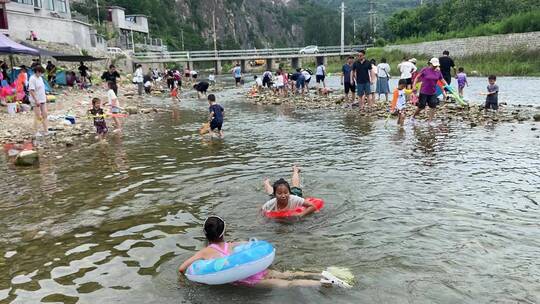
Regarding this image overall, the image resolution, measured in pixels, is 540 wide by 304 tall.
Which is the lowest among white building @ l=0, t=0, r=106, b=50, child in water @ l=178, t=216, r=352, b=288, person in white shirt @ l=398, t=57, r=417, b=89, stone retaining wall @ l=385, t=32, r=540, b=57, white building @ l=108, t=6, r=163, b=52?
child in water @ l=178, t=216, r=352, b=288

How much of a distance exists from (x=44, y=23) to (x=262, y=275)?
48034 mm

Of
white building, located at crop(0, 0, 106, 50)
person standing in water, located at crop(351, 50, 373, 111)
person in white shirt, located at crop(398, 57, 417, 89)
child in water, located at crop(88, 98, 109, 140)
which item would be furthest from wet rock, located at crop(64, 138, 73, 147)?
white building, located at crop(0, 0, 106, 50)

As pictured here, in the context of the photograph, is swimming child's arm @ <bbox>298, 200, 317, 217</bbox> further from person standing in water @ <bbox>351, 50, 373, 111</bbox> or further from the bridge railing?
the bridge railing

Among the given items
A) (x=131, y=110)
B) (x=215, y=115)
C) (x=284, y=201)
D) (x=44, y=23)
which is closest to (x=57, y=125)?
(x=131, y=110)

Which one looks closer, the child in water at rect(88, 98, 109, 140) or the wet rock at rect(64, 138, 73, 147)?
the wet rock at rect(64, 138, 73, 147)

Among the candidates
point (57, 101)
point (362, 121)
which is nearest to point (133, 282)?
point (362, 121)

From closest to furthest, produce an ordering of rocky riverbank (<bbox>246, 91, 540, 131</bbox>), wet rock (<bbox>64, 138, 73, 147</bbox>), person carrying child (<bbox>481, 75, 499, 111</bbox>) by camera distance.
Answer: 1. wet rock (<bbox>64, 138, 73, 147</bbox>)
2. rocky riverbank (<bbox>246, 91, 540, 131</bbox>)
3. person carrying child (<bbox>481, 75, 499, 111</bbox>)

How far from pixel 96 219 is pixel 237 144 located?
6.80 metres

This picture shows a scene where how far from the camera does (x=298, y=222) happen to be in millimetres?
6957

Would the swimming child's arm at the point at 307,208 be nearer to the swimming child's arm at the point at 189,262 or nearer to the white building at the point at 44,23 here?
the swimming child's arm at the point at 189,262

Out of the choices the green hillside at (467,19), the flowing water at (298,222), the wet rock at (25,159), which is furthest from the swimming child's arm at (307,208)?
the green hillside at (467,19)

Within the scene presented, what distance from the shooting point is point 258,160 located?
11258 millimetres

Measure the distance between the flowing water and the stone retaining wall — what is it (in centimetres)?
3500

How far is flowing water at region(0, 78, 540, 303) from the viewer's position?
4934mm
